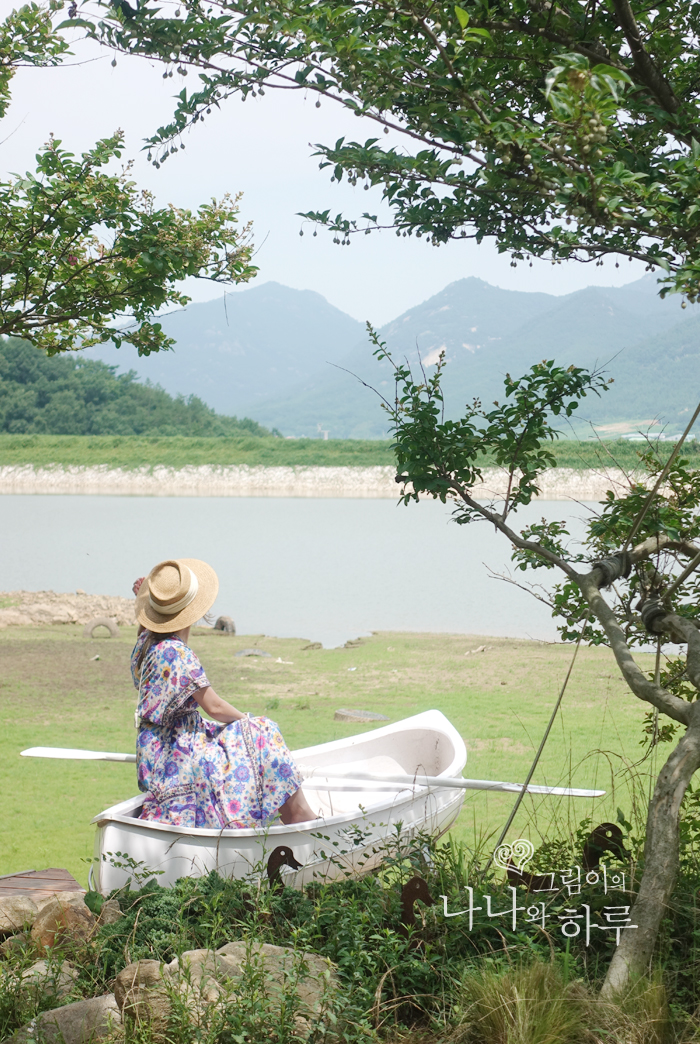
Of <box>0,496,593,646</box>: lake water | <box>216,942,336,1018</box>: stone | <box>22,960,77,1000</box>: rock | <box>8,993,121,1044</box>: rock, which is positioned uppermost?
<box>216,942,336,1018</box>: stone

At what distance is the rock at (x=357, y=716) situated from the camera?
22.8 feet

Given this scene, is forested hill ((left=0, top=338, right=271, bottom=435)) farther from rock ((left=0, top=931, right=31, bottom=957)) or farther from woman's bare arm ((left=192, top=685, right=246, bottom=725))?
rock ((left=0, top=931, right=31, bottom=957))

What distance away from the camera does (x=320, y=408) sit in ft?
547

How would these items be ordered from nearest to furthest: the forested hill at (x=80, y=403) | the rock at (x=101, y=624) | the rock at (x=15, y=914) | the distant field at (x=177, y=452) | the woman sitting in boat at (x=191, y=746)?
1. the rock at (x=15, y=914)
2. the woman sitting in boat at (x=191, y=746)
3. the rock at (x=101, y=624)
4. the distant field at (x=177, y=452)
5. the forested hill at (x=80, y=403)

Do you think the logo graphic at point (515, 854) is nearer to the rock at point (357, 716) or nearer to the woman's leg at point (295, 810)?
the woman's leg at point (295, 810)

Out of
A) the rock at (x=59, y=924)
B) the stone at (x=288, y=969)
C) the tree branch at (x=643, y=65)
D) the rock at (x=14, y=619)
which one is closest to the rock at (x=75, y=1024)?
the stone at (x=288, y=969)

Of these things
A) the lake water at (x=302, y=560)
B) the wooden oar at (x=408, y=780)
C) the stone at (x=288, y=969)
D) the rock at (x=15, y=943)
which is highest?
the wooden oar at (x=408, y=780)

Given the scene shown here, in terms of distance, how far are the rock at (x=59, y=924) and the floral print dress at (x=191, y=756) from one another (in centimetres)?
44

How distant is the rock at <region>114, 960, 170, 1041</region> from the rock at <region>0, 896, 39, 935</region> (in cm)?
68

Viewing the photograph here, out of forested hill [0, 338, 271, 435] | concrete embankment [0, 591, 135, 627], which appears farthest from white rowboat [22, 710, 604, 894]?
forested hill [0, 338, 271, 435]

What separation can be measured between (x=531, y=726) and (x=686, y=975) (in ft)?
14.8

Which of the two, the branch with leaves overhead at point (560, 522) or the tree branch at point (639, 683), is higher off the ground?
the branch with leaves overhead at point (560, 522)

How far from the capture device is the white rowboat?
305 cm

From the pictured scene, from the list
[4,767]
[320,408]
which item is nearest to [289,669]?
[4,767]
